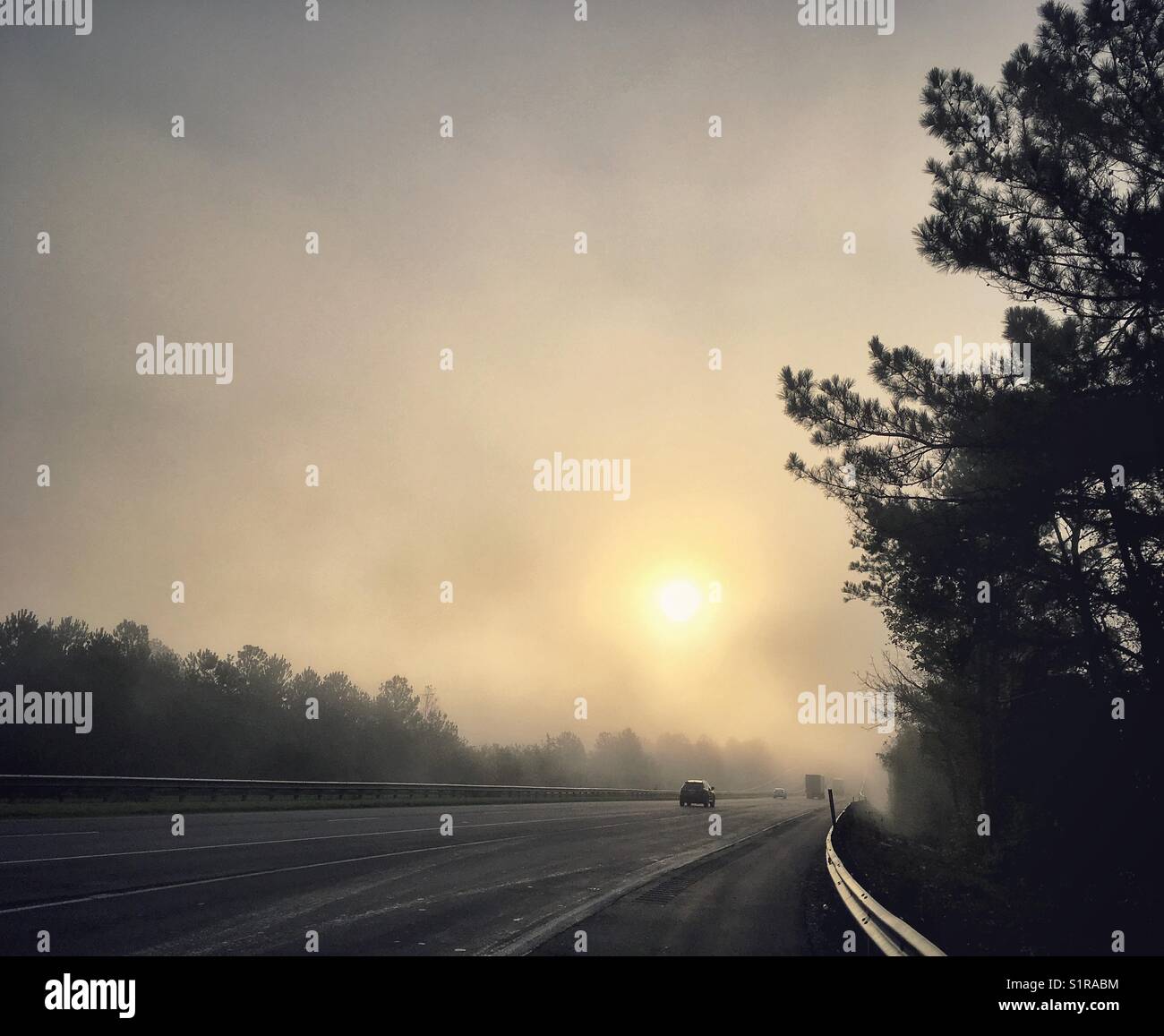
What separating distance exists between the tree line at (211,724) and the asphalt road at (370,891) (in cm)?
4257

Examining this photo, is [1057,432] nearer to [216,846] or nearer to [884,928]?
[884,928]

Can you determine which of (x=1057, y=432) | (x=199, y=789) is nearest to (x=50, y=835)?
(x=199, y=789)

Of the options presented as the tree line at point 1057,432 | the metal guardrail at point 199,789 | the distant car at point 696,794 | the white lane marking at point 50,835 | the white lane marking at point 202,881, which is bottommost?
the distant car at point 696,794

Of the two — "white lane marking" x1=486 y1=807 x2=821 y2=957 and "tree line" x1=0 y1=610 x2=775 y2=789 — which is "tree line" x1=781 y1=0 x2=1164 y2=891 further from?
"tree line" x1=0 y1=610 x2=775 y2=789

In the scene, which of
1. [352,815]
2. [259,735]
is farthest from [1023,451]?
[259,735]

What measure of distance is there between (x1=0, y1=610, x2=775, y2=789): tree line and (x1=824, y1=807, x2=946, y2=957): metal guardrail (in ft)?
173

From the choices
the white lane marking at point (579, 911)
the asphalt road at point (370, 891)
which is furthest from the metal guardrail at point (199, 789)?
the white lane marking at point (579, 911)

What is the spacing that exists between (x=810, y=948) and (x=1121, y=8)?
12.9m

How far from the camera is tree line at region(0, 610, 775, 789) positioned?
5844 cm

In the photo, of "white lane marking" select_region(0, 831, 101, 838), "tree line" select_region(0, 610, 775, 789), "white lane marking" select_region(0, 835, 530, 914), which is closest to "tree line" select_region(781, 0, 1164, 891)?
"white lane marking" select_region(0, 835, 530, 914)

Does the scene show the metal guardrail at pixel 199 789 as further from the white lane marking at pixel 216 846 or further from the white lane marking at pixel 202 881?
the white lane marking at pixel 202 881

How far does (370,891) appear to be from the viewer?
35.4 feet

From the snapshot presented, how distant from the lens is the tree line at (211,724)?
58.4m

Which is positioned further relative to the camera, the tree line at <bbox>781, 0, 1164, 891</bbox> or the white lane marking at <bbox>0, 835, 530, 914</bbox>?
the tree line at <bbox>781, 0, 1164, 891</bbox>
